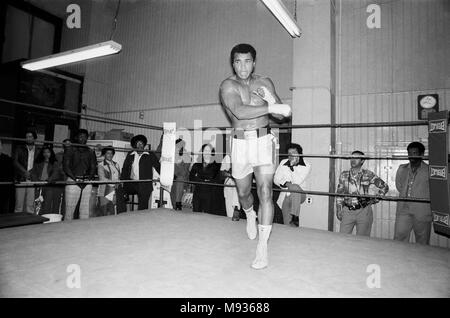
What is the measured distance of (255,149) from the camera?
5.72 ft

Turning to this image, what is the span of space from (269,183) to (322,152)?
290cm

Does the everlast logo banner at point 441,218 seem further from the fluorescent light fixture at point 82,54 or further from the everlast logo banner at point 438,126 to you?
the fluorescent light fixture at point 82,54

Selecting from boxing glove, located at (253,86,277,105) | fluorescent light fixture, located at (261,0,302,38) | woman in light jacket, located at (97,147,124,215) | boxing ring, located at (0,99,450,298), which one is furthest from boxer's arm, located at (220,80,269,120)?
woman in light jacket, located at (97,147,124,215)

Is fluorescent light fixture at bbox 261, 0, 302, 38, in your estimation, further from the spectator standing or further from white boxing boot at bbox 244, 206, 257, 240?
white boxing boot at bbox 244, 206, 257, 240

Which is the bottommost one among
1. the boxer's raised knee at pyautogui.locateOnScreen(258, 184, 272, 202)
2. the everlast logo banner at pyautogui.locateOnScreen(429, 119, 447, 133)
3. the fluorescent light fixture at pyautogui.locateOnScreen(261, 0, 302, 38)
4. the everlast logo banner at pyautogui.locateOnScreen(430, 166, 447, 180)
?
the boxer's raised knee at pyautogui.locateOnScreen(258, 184, 272, 202)

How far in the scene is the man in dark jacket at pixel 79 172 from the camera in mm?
4125

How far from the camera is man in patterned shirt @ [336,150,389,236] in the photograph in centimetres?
341

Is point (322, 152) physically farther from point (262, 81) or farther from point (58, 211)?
point (58, 211)

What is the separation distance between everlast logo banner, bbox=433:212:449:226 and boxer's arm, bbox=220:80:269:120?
137 centimetres

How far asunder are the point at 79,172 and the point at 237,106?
3479 millimetres

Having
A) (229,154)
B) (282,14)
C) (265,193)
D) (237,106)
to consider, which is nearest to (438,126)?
(265,193)

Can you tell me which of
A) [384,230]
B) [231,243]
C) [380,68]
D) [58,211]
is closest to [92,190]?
[58,211]

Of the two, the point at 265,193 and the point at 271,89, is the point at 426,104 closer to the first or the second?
the point at 271,89
